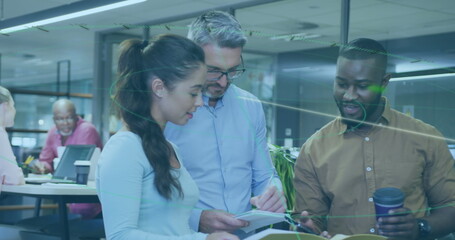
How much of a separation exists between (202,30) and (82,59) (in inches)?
324

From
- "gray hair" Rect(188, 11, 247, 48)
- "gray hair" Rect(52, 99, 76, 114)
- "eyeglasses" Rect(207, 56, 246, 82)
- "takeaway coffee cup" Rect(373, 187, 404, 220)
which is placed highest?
"gray hair" Rect(188, 11, 247, 48)

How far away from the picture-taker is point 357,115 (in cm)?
179

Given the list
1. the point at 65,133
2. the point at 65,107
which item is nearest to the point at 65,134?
the point at 65,133

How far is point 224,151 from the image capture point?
1.80m

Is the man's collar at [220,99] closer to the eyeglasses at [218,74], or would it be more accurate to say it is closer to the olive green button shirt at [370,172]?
the eyeglasses at [218,74]

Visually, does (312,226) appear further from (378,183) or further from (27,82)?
(27,82)

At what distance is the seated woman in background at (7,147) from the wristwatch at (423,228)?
194 cm

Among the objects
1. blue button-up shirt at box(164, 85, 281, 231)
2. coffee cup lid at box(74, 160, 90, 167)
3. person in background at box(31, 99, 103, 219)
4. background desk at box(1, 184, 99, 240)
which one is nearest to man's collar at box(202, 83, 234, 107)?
blue button-up shirt at box(164, 85, 281, 231)

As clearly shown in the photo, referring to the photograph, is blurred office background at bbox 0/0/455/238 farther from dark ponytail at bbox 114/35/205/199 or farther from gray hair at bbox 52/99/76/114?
gray hair at bbox 52/99/76/114

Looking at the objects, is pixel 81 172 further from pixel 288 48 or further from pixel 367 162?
pixel 367 162

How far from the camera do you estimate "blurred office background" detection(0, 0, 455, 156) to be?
233 cm

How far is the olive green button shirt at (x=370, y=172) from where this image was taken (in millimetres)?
1782

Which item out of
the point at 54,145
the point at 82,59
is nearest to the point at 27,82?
the point at 82,59

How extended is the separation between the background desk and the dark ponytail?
176cm
